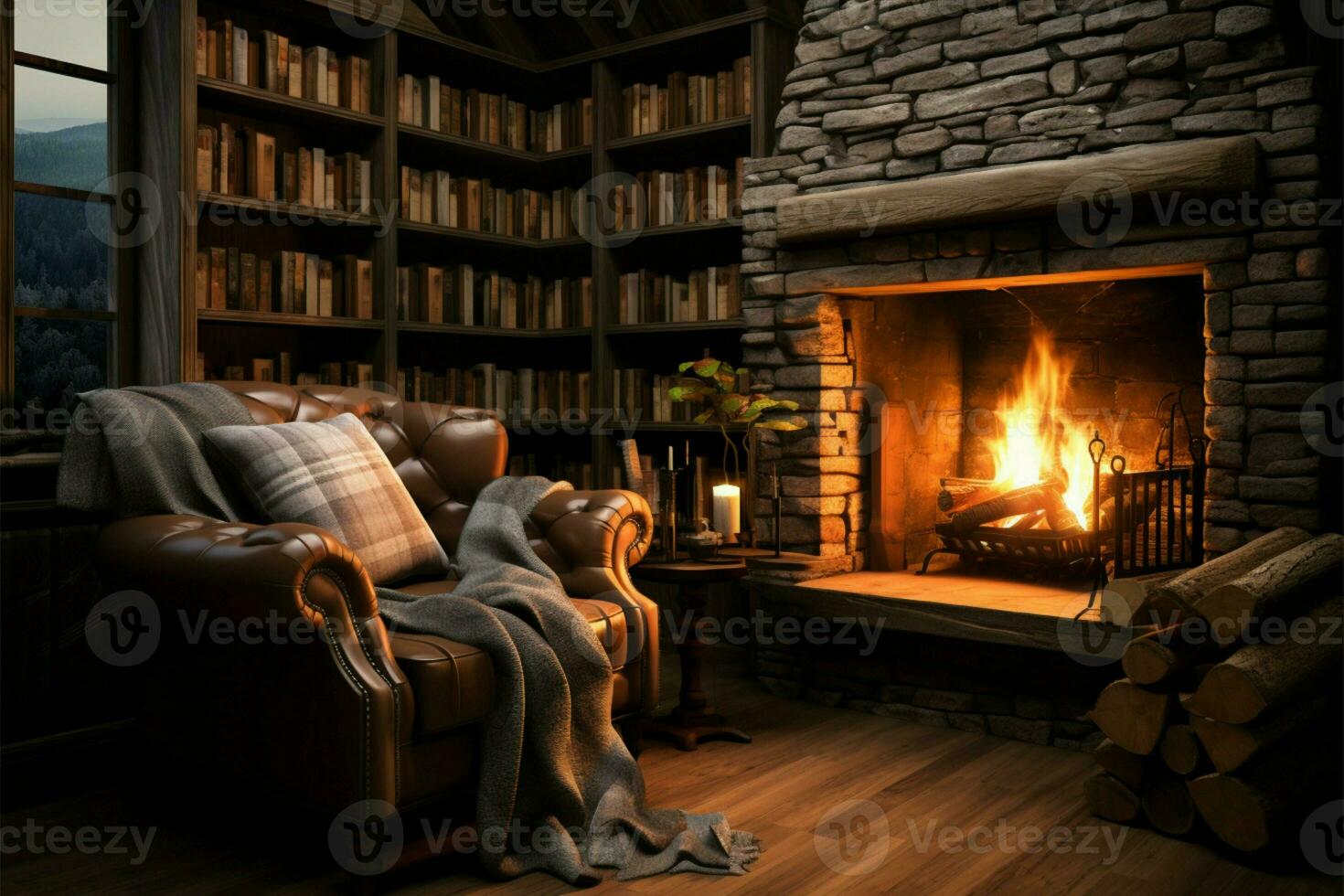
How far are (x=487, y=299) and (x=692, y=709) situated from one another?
6.71 feet

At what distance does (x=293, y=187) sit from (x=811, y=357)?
1841 mm

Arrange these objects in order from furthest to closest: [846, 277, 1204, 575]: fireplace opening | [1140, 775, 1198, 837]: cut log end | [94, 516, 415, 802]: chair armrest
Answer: [846, 277, 1204, 575]: fireplace opening → [1140, 775, 1198, 837]: cut log end → [94, 516, 415, 802]: chair armrest

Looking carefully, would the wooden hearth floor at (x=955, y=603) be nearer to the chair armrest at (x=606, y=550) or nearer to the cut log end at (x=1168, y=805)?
the cut log end at (x=1168, y=805)

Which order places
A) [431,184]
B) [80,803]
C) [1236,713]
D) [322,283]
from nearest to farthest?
[1236,713], [80,803], [322,283], [431,184]

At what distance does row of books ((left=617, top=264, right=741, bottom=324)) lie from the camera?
4.36m

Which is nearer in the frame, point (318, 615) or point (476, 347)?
point (318, 615)

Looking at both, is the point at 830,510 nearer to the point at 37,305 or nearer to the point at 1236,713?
the point at 1236,713

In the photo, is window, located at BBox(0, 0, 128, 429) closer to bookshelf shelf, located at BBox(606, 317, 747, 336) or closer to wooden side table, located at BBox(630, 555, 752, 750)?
bookshelf shelf, located at BBox(606, 317, 747, 336)

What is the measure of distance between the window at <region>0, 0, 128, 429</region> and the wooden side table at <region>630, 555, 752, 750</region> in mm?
1920

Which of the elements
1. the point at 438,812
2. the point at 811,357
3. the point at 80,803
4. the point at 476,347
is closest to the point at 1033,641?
the point at 811,357

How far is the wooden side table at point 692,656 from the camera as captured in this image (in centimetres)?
319

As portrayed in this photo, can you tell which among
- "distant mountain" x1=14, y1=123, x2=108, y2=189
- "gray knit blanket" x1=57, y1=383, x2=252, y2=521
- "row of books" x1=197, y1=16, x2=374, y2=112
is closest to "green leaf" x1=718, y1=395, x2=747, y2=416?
"gray knit blanket" x1=57, y1=383, x2=252, y2=521

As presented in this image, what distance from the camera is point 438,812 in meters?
2.53

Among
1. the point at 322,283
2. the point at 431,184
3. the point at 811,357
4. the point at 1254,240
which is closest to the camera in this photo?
the point at 1254,240
